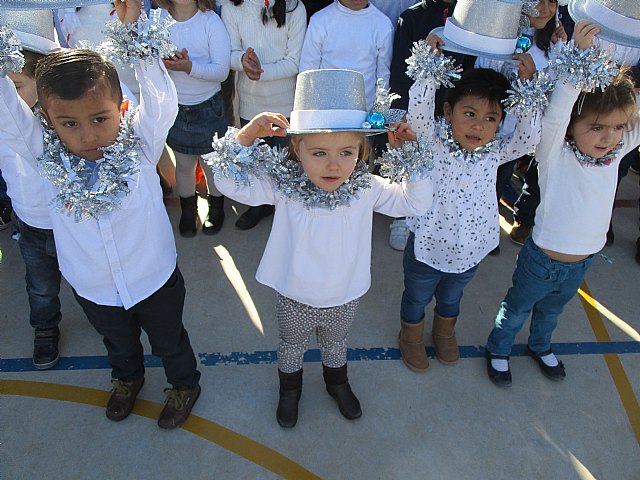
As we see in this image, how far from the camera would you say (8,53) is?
175 cm

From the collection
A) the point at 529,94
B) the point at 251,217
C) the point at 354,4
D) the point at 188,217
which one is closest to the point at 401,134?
the point at 529,94

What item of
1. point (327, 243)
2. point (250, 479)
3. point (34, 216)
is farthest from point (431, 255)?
point (34, 216)

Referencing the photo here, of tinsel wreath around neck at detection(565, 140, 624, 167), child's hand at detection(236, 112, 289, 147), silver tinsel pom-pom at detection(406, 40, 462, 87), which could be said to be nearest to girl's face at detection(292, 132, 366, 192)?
child's hand at detection(236, 112, 289, 147)

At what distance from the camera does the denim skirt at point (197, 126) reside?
3.69 m

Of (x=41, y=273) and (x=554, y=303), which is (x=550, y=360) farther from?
(x=41, y=273)

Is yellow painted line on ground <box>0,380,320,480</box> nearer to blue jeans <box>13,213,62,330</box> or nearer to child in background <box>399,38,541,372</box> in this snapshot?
blue jeans <box>13,213,62,330</box>

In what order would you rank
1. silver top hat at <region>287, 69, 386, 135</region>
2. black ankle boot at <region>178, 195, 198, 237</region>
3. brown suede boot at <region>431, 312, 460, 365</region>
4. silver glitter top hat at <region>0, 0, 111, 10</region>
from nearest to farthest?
1. silver glitter top hat at <region>0, 0, 111, 10</region>
2. silver top hat at <region>287, 69, 386, 135</region>
3. brown suede boot at <region>431, 312, 460, 365</region>
4. black ankle boot at <region>178, 195, 198, 237</region>

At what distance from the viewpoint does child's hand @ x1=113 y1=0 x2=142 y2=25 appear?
74.4 inches

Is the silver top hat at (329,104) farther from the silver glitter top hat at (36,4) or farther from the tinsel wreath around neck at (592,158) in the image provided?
the tinsel wreath around neck at (592,158)

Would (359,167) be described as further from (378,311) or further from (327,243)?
(378,311)

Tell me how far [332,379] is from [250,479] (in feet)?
1.99

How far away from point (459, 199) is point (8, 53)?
1.89 meters

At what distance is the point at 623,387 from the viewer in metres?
2.93

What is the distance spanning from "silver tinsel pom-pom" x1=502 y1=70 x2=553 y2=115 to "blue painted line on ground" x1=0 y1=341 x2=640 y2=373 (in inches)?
60.6
